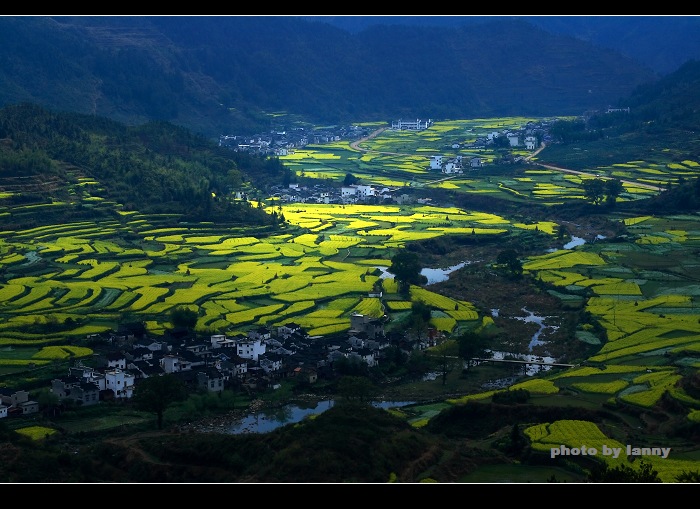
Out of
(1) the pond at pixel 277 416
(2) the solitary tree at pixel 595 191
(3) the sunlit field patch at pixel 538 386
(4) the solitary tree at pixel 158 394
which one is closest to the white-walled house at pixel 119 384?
(4) the solitary tree at pixel 158 394

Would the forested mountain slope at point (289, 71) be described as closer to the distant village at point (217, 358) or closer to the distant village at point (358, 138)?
the distant village at point (358, 138)

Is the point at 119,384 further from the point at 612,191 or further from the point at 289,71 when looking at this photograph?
the point at 289,71

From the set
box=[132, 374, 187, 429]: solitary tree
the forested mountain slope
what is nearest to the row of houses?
box=[132, 374, 187, 429]: solitary tree

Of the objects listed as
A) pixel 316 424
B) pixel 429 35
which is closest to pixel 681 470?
pixel 316 424

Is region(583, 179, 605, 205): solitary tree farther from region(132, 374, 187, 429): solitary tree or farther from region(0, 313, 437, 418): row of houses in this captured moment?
region(132, 374, 187, 429): solitary tree

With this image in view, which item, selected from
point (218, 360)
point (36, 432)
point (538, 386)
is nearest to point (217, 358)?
point (218, 360)

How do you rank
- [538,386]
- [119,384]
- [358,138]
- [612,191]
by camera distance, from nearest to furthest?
[538,386]
[119,384]
[612,191]
[358,138]
